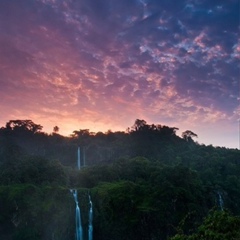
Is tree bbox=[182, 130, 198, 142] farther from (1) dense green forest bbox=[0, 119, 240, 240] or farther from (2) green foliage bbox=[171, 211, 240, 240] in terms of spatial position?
(2) green foliage bbox=[171, 211, 240, 240]

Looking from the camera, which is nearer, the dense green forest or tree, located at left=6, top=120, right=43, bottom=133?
the dense green forest

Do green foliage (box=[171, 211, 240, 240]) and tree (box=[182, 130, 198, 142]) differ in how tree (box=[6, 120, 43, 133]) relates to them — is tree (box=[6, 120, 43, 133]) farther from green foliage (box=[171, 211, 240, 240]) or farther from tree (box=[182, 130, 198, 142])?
green foliage (box=[171, 211, 240, 240])

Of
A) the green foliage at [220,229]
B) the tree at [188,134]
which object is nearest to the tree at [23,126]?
the tree at [188,134]

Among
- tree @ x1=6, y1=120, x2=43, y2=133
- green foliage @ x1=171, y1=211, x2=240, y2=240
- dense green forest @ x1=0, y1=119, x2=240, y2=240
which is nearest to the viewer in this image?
green foliage @ x1=171, y1=211, x2=240, y2=240

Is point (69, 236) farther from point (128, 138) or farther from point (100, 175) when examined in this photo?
point (128, 138)

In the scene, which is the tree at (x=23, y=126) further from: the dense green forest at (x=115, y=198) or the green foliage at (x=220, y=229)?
the green foliage at (x=220, y=229)

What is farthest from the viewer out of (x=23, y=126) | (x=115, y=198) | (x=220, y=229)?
(x=23, y=126)

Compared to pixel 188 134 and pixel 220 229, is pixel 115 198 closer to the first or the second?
pixel 220 229

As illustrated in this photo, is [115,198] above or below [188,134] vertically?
below

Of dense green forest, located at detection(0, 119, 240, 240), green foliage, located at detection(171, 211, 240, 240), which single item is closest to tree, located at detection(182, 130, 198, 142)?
dense green forest, located at detection(0, 119, 240, 240)

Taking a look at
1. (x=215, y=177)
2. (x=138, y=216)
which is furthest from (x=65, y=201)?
(x=215, y=177)

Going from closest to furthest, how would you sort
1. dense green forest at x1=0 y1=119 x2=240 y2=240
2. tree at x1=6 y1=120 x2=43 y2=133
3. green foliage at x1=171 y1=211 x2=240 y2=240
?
green foliage at x1=171 y1=211 x2=240 y2=240 → dense green forest at x1=0 y1=119 x2=240 y2=240 → tree at x1=6 y1=120 x2=43 y2=133

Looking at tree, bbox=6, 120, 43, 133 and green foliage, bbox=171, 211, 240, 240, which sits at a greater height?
tree, bbox=6, 120, 43, 133

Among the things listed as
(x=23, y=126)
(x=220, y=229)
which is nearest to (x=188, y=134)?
(x=23, y=126)
